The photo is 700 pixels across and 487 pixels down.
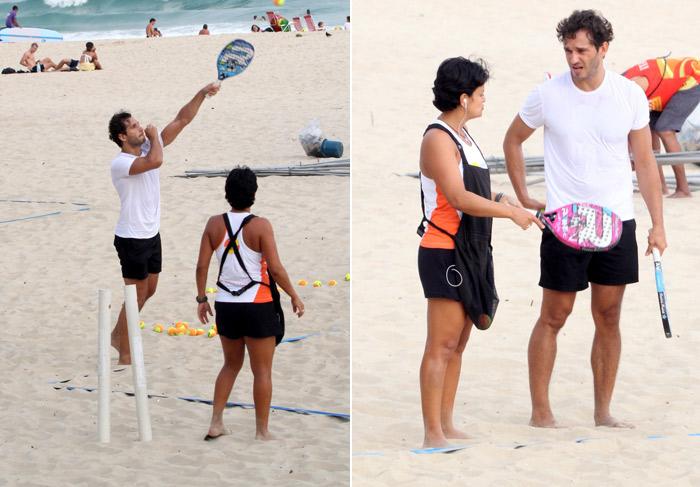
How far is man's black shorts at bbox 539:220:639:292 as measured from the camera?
12.3 feet

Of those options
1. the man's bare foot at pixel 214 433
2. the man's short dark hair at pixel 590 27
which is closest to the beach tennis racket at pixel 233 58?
the man's bare foot at pixel 214 433

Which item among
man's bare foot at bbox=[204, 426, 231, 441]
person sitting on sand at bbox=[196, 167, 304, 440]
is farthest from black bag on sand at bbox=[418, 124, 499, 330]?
man's bare foot at bbox=[204, 426, 231, 441]

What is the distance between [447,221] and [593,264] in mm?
712

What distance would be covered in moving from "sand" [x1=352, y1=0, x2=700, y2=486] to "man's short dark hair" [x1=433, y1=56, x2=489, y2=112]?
1331 mm

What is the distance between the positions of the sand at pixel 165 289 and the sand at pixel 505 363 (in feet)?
0.99

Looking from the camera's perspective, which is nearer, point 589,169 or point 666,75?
point 589,169

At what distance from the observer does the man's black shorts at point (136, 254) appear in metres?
5.43

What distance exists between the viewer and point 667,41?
57.0ft

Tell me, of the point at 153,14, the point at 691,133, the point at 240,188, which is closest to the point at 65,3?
the point at 153,14

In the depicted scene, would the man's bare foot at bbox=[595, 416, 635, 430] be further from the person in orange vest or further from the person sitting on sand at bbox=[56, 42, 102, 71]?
the person sitting on sand at bbox=[56, 42, 102, 71]

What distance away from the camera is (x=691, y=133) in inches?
358

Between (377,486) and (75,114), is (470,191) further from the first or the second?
(75,114)

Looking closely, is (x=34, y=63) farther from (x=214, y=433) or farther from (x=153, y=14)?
(x=153, y=14)

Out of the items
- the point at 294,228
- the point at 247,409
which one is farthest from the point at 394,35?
the point at 247,409
